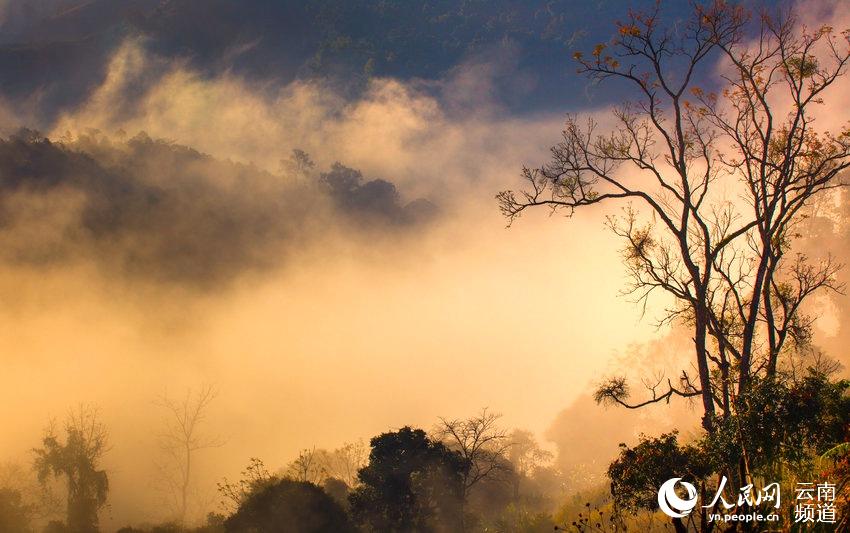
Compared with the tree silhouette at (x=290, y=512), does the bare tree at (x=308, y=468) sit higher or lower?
higher

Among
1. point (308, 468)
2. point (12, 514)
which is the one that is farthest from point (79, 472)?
point (308, 468)

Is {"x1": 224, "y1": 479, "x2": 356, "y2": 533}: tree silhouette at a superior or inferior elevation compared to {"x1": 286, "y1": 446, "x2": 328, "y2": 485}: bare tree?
inferior

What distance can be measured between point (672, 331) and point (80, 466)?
3177 inches

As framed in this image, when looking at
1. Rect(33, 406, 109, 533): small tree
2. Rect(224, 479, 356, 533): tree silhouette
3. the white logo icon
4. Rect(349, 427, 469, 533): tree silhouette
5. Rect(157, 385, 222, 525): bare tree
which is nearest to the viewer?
the white logo icon

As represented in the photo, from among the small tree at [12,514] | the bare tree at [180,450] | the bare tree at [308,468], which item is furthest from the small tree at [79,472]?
the bare tree at [180,450]

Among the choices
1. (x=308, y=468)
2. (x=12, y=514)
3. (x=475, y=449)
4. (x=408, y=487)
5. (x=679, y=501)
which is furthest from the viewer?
(x=308, y=468)

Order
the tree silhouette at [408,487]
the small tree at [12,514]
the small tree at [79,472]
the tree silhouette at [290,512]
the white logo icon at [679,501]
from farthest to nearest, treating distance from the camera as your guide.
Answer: the small tree at [79,472]
the small tree at [12,514]
the tree silhouette at [408,487]
the tree silhouette at [290,512]
the white logo icon at [679,501]

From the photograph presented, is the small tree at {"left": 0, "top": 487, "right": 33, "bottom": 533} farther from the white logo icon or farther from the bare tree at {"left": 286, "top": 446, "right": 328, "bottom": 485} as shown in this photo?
the white logo icon

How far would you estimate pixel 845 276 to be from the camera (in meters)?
74.4

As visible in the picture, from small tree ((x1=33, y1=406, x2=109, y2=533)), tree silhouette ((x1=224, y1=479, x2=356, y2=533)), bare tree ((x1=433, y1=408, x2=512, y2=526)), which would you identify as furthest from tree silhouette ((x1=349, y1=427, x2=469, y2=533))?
small tree ((x1=33, y1=406, x2=109, y2=533))

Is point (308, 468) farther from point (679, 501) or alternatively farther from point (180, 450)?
point (180, 450)

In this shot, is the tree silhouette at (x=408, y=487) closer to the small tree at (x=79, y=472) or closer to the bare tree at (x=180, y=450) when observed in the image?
the small tree at (x=79, y=472)

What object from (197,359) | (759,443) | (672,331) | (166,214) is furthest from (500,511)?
(166,214)

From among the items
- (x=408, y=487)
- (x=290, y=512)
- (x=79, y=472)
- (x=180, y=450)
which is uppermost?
(x=180, y=450)
